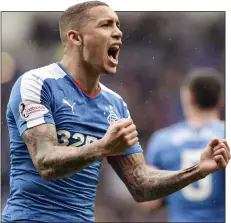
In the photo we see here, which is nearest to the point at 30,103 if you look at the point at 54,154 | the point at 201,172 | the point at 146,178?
the point at 54,154

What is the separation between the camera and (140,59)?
32.6 ft

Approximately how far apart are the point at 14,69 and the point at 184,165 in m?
3.57

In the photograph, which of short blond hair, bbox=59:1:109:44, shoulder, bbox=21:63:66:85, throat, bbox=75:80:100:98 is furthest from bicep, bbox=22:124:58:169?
short blond hair, bbox=59:1:109:44

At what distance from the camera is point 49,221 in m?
4.12

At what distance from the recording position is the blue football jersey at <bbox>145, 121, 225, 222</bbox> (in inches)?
255

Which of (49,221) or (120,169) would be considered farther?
(120,169)

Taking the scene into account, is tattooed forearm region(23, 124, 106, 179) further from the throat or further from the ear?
the ear

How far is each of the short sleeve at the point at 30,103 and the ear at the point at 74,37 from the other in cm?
41

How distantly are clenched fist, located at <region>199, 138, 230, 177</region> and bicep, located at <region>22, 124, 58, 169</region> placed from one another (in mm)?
889

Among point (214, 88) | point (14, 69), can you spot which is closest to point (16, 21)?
point (14, 69)

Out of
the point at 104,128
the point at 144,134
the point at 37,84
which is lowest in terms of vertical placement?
the point at 144,134

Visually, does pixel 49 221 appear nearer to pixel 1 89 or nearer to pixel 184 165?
pixel 184 165

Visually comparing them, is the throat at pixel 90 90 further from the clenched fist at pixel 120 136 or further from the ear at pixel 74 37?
the clenched fist at pixel 120 136

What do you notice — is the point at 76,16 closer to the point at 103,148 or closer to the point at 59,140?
the point at 59,140
